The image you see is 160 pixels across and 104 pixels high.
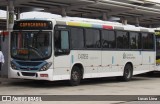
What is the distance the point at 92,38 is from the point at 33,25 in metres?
3.14

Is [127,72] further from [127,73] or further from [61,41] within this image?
[61,41]

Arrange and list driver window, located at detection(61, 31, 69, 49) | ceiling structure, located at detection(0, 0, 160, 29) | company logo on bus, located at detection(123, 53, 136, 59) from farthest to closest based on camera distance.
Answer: ceiling structure, located at detection(0, 0, 160, 29) → company logo on bus, located at detection(123, 53, 136, 59) → driver window, located at detection(61, 31, 69, 49)

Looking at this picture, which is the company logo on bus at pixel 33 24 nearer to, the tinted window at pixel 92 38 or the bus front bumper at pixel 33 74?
the bus front bumper at pixel 33 74

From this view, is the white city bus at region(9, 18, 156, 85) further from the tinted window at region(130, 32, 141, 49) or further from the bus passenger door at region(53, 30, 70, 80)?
the tinted window at region(130, 32, 141, 49)

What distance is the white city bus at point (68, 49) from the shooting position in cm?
1692

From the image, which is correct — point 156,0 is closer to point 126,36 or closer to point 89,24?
point 126,36

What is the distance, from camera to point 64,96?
14250 mm

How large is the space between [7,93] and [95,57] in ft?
18.9

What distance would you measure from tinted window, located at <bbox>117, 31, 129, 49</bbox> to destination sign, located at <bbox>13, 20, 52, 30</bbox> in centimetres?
513

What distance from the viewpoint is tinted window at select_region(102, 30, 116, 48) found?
19906 millimetres

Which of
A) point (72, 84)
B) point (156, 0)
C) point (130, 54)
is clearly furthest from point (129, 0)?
point (72, 84)

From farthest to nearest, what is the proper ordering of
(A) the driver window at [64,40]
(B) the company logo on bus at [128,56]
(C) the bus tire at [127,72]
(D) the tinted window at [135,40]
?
(D) the tinted window at [135,40], (C) the bus tire at [127,72], (B) the company logo on bus at [128,56], (A) the driver window at [64,40]

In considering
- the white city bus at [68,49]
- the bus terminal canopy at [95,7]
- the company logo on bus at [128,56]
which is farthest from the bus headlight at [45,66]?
the bus terminal canopy at [95,7]

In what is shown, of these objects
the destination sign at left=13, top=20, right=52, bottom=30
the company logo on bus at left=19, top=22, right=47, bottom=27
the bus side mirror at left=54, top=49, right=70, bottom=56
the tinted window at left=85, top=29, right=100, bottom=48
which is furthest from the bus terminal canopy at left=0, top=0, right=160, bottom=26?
the bus side mirror at left=54, top=49, right=70, bottom=56
